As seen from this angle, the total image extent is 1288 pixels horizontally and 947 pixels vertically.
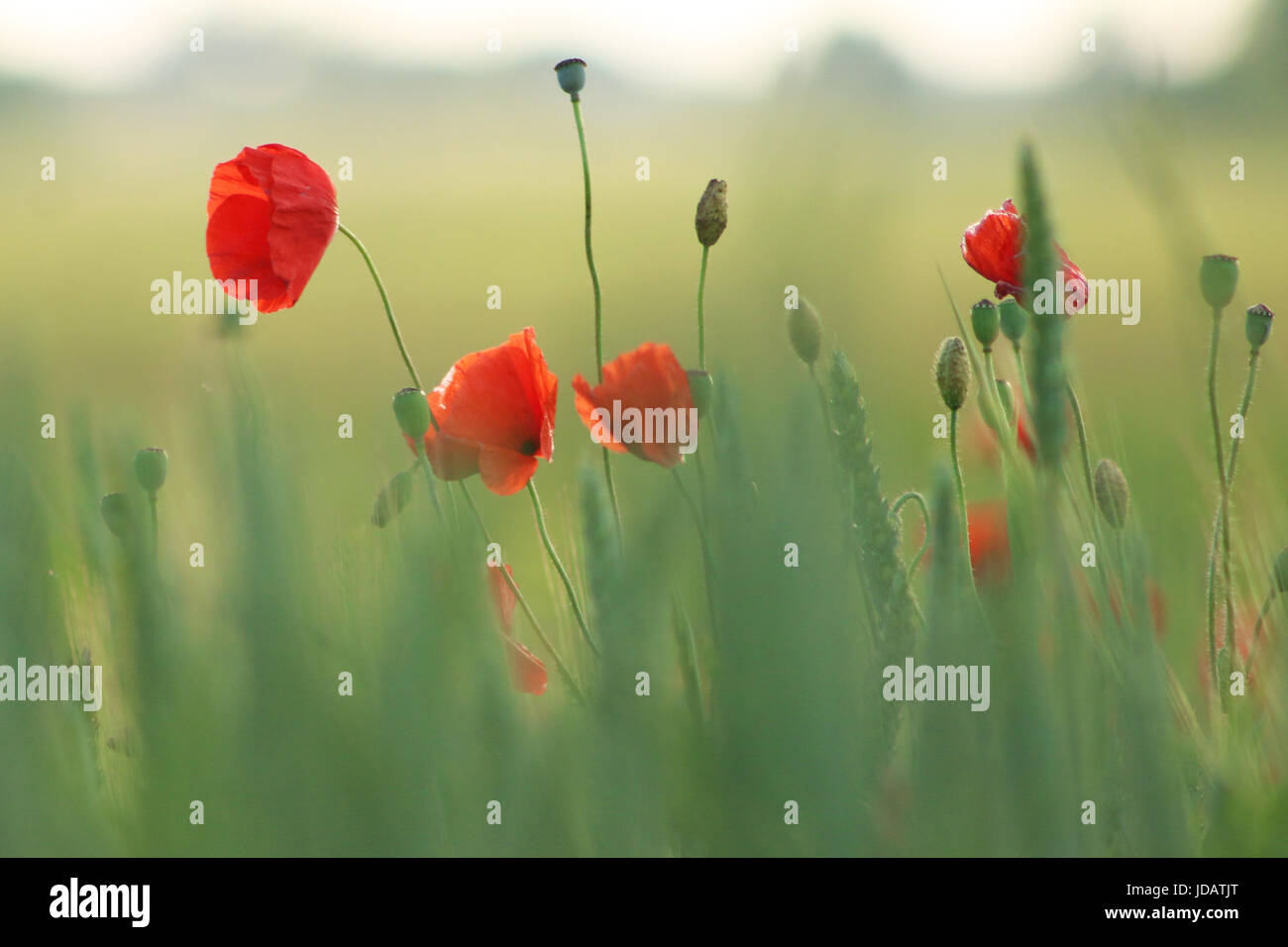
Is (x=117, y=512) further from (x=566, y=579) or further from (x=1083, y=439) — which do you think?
(x=1083, y=439)

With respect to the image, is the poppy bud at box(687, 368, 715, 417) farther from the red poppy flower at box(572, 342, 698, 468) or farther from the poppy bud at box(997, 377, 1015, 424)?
the poppy bud at box(997, 377, 1015, 424)

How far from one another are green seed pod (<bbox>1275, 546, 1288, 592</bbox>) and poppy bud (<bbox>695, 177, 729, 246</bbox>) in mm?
209

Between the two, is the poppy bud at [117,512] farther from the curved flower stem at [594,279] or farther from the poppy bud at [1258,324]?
the poppy bud at [1258,324]

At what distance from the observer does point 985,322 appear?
371 millimetres

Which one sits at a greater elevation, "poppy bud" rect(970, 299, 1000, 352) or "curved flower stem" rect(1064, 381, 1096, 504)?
"poppy bud" rect(970, 299, 1000, 352)

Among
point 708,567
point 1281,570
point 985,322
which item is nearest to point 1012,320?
point 985,322

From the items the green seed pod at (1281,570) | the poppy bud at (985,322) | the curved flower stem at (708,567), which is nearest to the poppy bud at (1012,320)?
the poppy bud at (985,322)

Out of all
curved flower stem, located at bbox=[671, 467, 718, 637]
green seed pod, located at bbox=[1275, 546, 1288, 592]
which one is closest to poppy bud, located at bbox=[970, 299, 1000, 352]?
green seed pod, located at bbox=[1275, 546, 1288, 592]

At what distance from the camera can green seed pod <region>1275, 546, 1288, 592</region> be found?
0.25m

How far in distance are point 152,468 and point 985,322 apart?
261 mm

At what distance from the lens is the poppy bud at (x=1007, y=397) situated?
37 cm
